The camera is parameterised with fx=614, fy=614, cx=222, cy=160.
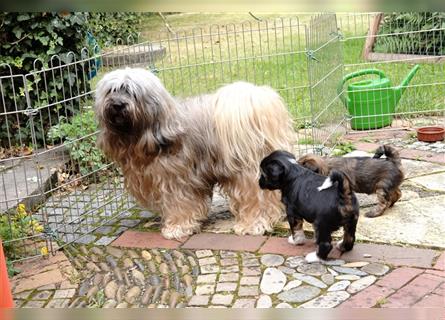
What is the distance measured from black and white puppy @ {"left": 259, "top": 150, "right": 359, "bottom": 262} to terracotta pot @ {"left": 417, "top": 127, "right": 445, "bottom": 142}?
2.52 meters

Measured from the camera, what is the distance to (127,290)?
3.54 m

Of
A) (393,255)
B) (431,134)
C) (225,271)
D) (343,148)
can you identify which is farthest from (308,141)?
(225,271)

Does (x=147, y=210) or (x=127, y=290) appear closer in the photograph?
(x=127, y=290)

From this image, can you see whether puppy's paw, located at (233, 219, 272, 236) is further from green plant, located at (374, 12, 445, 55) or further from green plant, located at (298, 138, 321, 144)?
green plant, located at (374, 12, 445, 55)

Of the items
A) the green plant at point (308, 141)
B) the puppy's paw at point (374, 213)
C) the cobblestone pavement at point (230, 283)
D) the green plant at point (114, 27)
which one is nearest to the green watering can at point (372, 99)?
the green plant at point (308, 141)

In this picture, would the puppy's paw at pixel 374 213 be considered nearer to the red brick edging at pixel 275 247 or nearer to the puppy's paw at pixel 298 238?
the red brick edging at pixel 275 247

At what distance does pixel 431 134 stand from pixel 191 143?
2805mm

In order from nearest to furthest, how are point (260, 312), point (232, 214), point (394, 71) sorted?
point (260, 312) < point (232, 214) < point (394, 71)

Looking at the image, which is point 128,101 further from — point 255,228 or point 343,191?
point 343,191

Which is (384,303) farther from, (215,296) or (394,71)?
(394,71)

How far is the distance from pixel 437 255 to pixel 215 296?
51.6 inches

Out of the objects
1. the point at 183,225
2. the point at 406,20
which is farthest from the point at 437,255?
Answer: the point at 406,20

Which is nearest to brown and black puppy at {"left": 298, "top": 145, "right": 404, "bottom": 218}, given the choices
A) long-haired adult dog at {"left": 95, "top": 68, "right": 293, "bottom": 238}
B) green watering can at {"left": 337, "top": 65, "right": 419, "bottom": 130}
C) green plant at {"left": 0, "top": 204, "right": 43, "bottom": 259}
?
long-haired adult dog at {"left": 95, "top": 68, "right": 293, "bottom": 238}

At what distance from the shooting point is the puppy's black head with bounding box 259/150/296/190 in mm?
3664
